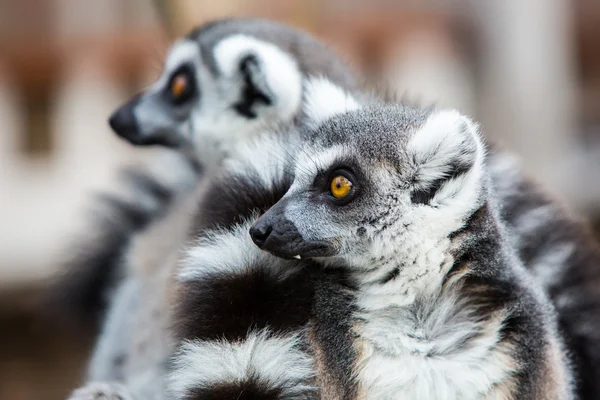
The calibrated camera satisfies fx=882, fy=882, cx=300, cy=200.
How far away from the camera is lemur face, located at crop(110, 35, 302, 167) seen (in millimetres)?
2922

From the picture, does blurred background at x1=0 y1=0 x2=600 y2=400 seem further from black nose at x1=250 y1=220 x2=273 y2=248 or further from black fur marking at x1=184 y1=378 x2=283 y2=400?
black fur marking at x1=184 y1=378 x2=283 y2=400

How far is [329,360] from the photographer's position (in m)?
2.04

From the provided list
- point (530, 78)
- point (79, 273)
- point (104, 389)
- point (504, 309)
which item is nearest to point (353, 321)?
point (504, 309)

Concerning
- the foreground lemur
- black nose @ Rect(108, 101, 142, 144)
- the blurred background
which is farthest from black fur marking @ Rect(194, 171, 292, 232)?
the blurred background

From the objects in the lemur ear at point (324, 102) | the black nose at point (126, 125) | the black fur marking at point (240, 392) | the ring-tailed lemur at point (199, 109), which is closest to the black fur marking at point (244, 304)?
the black fur marking at point (240, 392)

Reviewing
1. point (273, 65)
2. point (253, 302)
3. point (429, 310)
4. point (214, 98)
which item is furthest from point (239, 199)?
point (214, 98)

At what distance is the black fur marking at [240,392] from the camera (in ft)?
6.52

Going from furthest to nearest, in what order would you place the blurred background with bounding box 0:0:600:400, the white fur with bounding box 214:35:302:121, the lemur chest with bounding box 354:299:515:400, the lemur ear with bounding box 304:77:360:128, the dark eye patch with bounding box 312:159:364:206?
the blurred background with bounding box 0:0:600:400
the white fur with bounding box 214:35:302:121
the lemur ear with bounding box 304:77:360:128
the dark eye patch with bounding box 312:159:364:206
the lemur chest with bounding box 354:299:515:400

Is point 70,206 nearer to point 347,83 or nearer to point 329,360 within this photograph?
point 347,83

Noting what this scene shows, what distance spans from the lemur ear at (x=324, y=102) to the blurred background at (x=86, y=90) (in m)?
4.50

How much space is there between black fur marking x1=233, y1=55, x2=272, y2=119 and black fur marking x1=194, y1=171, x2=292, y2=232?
0.68 metres

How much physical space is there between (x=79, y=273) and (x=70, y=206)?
4263 mm

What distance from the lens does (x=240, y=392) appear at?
1.99 m

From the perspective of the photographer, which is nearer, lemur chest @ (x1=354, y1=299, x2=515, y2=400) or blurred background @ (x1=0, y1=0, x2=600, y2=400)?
lemur chest @ (x1=354, y1=299, x2=515, y2=400)
